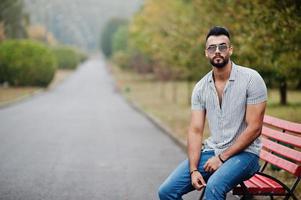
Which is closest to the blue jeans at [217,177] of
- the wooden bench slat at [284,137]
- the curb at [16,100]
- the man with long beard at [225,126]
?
the man with long beard at [225,126]

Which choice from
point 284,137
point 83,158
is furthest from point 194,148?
point 83,158

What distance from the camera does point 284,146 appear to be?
563cm

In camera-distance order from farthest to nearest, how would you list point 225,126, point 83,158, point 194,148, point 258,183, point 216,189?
point 83,158
point 258,183
point 194,148
point 225,126
point 216,189

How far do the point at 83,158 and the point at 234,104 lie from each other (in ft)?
18.3

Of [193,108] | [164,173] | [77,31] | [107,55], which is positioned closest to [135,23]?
[164,173]

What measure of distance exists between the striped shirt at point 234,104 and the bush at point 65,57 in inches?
2662

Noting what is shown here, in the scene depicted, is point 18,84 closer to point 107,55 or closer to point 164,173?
point 164,173

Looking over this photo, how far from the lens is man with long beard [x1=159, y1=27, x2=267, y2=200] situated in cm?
465

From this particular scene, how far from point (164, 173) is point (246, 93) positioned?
4.13m

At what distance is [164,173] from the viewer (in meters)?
8.62

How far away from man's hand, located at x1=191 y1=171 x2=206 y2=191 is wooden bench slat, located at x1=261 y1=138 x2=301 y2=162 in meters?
0.95

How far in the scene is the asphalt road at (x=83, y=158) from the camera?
7.19 meters

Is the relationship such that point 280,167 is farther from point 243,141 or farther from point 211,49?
point 211,49

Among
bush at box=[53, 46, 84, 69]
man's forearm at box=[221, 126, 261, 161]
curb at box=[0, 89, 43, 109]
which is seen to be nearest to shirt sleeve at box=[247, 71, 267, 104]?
man's forearm at box=[221, 126, 261, 161]
